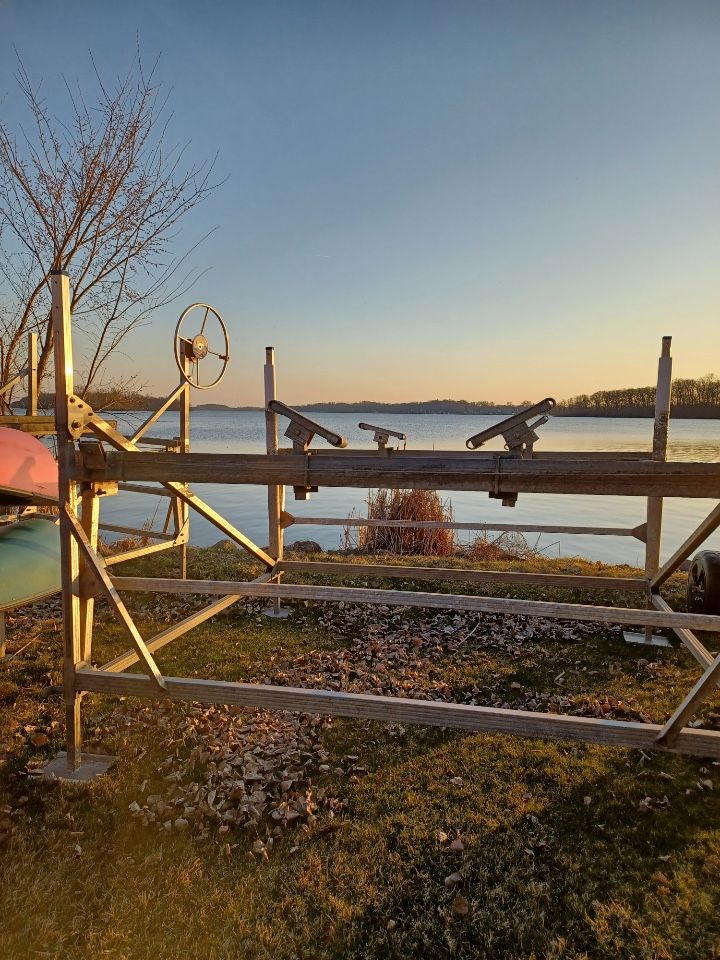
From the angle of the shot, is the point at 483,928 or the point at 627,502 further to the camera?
the point at 627,502

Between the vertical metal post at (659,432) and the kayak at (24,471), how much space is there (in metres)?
6.67

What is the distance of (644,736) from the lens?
3.28m

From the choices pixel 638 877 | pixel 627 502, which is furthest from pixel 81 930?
pixel 627 502

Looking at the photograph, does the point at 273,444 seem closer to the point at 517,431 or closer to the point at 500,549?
the point at 517,431

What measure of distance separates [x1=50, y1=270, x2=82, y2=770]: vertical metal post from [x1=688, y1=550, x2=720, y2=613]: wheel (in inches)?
252

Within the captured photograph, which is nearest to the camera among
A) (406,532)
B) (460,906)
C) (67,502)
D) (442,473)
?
(460,906)

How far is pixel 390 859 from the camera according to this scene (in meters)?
3.26

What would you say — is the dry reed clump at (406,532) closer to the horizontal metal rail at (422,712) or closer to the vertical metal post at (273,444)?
the vertical metal post at (273,444)

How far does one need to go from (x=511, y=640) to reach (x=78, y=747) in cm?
476

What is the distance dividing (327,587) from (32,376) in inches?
258

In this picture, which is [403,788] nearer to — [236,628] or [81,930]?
[81,930]

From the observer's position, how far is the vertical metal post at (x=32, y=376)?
7925mm

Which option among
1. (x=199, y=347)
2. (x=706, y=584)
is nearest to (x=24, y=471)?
(x=199, y=347)

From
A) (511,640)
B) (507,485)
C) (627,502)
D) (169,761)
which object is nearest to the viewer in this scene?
(507,485)
